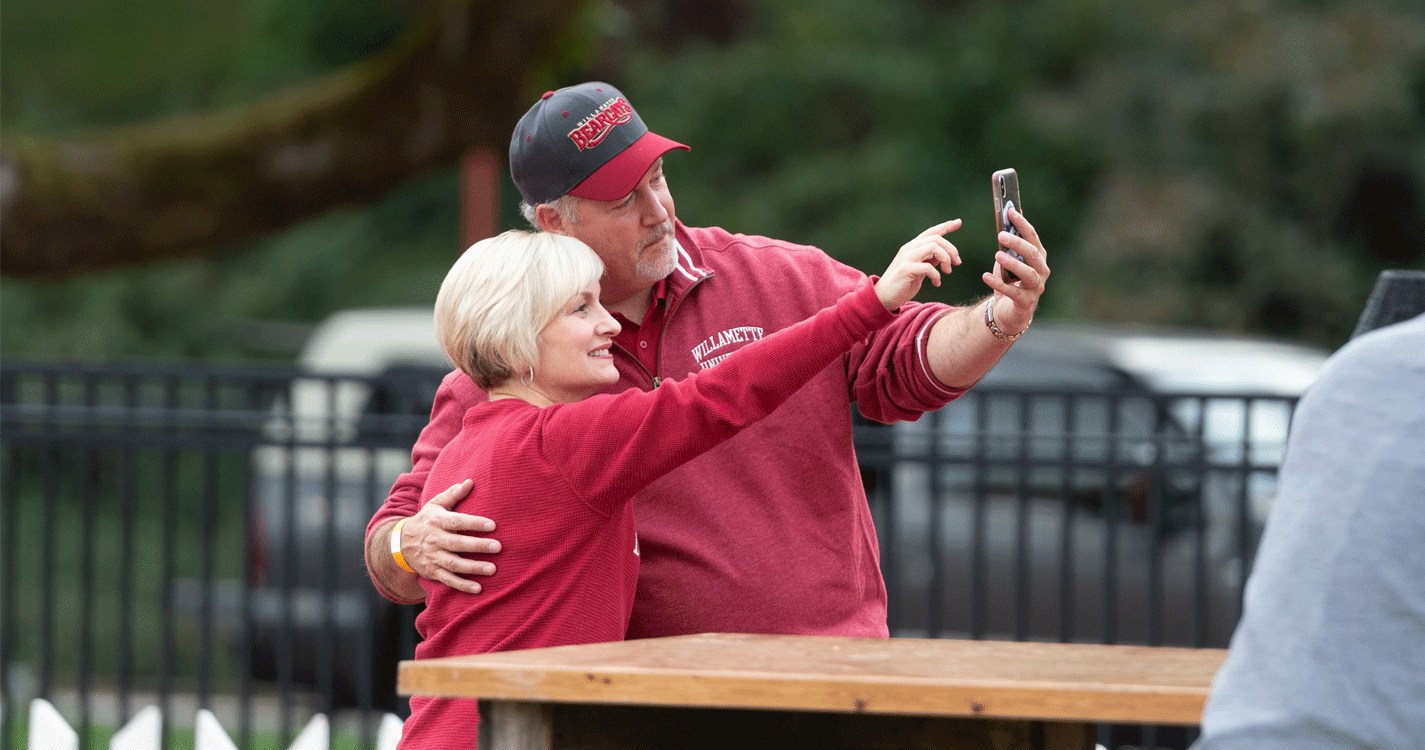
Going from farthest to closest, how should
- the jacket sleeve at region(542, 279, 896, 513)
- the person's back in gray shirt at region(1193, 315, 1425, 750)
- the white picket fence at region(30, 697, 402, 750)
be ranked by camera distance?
the white picket fence at region(30, 697, 402, 750) → the jacket sleeve at region(542, 279, 896, 513) → the person's back in gray shirt at region(1193, 315, 1425, 750)

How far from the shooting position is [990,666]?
195 centimetres

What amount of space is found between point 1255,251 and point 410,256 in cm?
870

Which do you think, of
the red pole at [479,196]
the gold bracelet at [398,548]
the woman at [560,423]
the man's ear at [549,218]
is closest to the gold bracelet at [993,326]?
the woman at [560,423]

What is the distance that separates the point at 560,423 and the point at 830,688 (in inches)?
23.7

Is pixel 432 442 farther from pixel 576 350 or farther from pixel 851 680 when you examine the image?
pixel 851 680

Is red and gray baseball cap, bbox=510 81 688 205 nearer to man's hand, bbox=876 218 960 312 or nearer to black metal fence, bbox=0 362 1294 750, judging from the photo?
man's hand, bbox=876 218 960 312

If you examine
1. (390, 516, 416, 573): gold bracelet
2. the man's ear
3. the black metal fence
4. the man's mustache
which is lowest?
the black metal fence

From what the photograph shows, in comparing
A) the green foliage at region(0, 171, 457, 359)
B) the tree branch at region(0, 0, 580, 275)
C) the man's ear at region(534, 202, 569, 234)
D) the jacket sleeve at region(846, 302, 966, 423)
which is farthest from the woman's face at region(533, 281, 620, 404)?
the green foliage at region(0, 171, 457, 359)

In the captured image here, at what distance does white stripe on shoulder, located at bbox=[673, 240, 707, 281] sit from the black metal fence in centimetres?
208

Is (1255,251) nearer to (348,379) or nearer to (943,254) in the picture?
(348,379)

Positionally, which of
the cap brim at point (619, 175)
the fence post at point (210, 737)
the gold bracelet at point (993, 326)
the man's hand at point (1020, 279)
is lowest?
the fence post at point (210, 737)

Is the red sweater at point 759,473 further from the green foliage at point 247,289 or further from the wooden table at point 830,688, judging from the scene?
the green foliage at point 247,289

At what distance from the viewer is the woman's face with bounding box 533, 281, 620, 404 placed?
2283 mm

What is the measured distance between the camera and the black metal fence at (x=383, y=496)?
4.79 meters
